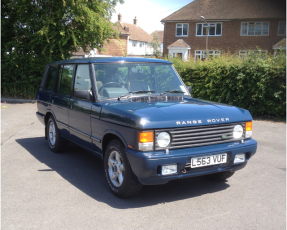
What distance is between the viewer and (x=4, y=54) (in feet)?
55.7

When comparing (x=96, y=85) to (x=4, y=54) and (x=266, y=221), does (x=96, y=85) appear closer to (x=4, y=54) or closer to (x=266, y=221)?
(x=266, y=221)

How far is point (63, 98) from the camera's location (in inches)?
237

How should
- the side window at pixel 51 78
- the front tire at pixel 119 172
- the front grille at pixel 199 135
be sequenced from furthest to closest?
the side window at pixel 51 78
the front tire at pixel 119 172
the front grille at pixel 199 135

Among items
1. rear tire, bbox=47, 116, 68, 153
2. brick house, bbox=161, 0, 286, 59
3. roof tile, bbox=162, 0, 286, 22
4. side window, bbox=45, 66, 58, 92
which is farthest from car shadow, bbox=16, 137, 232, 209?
roof tile, bbox=162, 0, 286, 22

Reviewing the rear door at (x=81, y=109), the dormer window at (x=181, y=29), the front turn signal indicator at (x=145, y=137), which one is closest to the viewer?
the front turn signal indicator at (x=145, y=137)

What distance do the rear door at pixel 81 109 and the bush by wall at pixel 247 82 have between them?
826 centimetres

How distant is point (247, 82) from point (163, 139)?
928 cm

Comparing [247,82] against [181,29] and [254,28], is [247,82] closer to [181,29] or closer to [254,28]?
[254,28]

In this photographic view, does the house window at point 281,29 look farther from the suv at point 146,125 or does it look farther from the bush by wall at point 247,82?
the suv at point 146,125

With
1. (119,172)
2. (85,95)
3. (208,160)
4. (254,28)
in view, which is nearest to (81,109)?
(85,95)

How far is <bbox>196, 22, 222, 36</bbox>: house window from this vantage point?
3616 cm

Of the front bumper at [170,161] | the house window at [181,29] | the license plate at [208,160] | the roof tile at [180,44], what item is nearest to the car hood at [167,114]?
the front bumper at [170,161]

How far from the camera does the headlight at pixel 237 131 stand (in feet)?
14.4

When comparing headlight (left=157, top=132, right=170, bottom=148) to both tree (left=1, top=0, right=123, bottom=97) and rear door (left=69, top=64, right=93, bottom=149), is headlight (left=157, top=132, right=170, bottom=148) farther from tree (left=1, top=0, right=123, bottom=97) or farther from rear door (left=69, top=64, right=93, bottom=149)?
tree (left=1, top=0, right=123, bottom=97)
